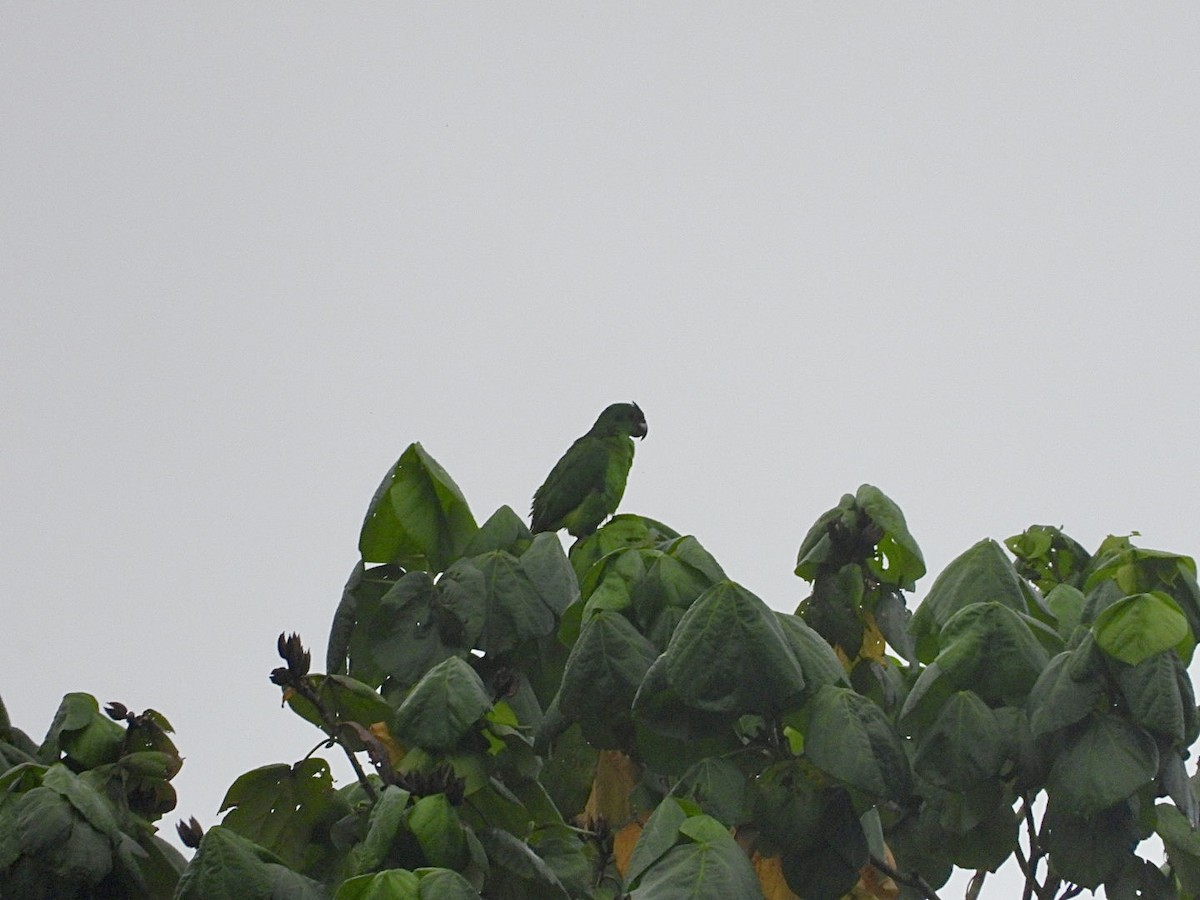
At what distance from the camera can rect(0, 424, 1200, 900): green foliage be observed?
273 cm

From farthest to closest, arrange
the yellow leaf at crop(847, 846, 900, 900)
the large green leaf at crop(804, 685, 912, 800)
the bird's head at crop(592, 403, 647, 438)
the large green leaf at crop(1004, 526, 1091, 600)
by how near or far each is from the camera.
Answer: the bird's head at crop(592, 403, 647, 438)
the large green leaf at crop(1004, 526, 1091, 600)
the yellow leaf at crop(847, 846, 900, 900)
the large green leaf at crop(804, 685, 912, 800)

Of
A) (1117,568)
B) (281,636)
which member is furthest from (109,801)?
(1117,568)

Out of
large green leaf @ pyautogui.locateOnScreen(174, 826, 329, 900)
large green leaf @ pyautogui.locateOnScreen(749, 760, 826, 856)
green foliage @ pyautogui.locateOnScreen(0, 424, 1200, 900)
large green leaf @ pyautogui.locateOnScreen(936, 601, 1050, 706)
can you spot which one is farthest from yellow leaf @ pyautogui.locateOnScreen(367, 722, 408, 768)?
large green leaf @ pyautogui.locateOnScreen(936, 601, 1050, 706)

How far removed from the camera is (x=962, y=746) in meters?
2.94

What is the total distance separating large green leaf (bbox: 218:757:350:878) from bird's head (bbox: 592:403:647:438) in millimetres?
1975

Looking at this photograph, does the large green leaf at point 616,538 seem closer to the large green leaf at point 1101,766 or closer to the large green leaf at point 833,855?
the large green leaf at point 833,855

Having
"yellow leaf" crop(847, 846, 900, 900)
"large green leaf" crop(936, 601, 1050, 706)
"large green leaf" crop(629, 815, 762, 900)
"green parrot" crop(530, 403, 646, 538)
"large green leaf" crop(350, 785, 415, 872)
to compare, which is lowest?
"yellow leaf" crop(847, 846, 900, 900)

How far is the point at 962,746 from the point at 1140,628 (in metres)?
0.40

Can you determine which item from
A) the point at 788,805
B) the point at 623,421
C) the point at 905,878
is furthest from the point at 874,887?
the point at 623,421

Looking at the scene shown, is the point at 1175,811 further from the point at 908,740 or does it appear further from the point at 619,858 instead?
the point at 619,858

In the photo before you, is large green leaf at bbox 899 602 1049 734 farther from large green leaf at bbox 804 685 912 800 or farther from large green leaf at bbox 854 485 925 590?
large green leaf at bbox 854 485 925 590

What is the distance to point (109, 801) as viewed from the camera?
9.63 ft

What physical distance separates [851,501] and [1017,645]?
0.66m

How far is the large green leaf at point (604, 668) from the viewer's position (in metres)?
3.06
